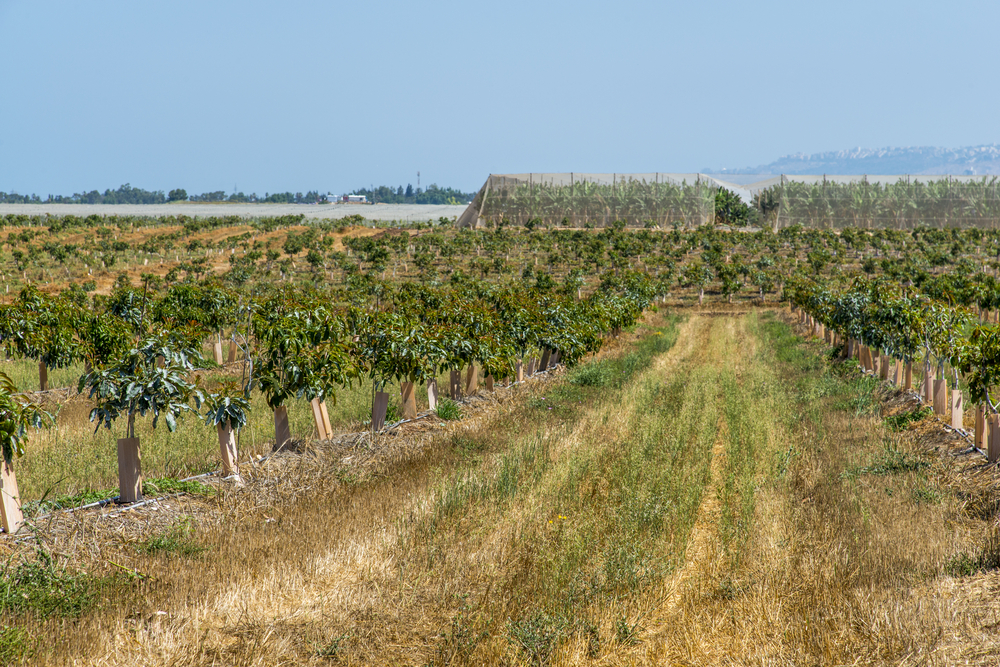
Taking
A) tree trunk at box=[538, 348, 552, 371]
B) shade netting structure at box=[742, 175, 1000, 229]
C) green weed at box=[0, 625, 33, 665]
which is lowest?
tree trunk at box=[538, 348, 552, 371]

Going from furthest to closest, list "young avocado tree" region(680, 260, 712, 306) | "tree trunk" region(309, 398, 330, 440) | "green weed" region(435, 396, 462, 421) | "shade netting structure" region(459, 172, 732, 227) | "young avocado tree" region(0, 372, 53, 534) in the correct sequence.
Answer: "shade netting structure" region(459, 172, 732, 227) < "young avocado tree" region(680, 260, 712, 306) < "green weed" region(435, 396, 462, 421) < "tree trunk" region(309, 398, 330, 440) < "young avocado tree" region(0, 372, 53, 534)

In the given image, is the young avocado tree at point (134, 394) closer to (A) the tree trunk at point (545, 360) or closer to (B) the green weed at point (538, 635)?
(B) the green weed at point (538, 635)

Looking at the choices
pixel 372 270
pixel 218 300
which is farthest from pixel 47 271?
pixel 218 300

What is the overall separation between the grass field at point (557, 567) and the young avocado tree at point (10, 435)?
134 centimetres

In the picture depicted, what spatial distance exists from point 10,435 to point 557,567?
6.15m

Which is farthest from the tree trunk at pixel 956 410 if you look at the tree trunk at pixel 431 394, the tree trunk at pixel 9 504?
the tree trunk at pixel 9 504

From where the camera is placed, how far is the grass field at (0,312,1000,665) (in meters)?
6.48

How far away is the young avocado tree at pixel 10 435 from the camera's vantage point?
7727mm

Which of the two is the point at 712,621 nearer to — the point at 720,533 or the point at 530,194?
the point at 720,533

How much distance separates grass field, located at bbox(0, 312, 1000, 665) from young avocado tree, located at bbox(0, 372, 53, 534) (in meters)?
1.34

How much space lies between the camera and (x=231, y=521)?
→ 9070 millimetres

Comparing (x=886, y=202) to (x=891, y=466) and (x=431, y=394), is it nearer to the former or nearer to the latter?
(x=891, y=466)

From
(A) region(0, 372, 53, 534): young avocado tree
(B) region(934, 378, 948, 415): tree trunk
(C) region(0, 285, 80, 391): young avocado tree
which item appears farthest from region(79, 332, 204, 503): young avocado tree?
(B) region(934, 378, 948, 415): tree trunk

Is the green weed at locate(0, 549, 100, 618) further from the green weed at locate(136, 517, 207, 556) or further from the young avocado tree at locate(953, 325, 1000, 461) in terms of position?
the young avocado tree at locate(953, 325, 1000, 461)
